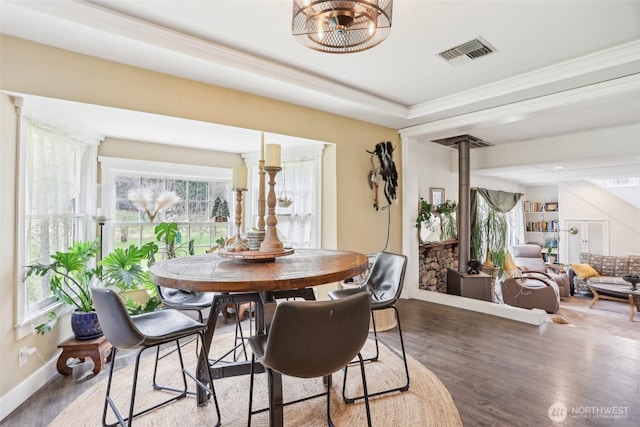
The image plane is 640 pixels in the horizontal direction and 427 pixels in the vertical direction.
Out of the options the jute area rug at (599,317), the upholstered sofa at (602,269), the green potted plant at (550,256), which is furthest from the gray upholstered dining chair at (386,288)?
the green potted plant at (550,256)

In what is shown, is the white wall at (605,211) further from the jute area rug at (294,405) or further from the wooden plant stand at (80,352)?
the wooden plant stand at (80,352)

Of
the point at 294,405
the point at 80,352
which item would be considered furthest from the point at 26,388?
the point at 294,405

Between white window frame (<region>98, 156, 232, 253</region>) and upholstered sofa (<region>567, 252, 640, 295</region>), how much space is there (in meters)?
7.13

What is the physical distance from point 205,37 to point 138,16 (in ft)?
1.39

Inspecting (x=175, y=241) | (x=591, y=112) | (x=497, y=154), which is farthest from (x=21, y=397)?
(x=497, y=154)

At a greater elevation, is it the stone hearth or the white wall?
the white wall

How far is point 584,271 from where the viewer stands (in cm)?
604

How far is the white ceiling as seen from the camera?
6.35ft

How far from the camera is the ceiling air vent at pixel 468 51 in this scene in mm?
2355

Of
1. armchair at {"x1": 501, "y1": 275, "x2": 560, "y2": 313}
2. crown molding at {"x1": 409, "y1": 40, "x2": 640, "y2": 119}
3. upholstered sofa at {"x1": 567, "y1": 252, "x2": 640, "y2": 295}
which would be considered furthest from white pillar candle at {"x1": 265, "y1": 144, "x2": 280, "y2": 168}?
upholstered sofa at {"x1": 567, "y1": 252, "x2": 640, "y2": 295}

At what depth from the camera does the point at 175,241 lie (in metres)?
3.65

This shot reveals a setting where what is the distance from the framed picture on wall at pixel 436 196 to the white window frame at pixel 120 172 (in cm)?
361

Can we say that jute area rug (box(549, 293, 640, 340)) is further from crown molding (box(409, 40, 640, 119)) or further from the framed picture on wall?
crown molding (box(409, 40, 640, 119))

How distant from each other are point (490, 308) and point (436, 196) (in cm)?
213
